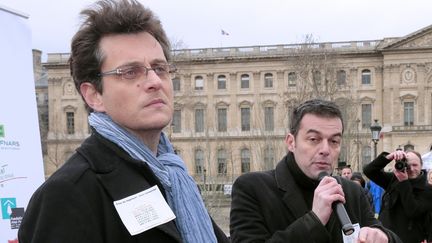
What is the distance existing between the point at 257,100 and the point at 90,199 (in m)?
52.9

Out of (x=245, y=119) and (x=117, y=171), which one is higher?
(x=117, y=171)

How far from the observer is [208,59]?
54.5 meters

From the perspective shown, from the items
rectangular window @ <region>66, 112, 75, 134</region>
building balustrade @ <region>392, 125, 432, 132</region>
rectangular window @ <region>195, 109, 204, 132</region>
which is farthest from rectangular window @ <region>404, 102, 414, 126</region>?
rectangular window @ <region>66, 112, 75, 134</region>

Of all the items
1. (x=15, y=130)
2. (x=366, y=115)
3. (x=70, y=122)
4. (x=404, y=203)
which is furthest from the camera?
(x=70, y=122)

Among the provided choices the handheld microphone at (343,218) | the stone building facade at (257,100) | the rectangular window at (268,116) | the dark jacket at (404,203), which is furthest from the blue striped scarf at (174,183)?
the rectangular window at (268,116)

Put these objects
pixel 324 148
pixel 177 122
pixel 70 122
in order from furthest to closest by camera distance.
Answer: pixel 70 122
pixel 177 122
pixel 324 148

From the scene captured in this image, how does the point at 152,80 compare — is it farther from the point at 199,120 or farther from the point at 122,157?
the point at 199,120

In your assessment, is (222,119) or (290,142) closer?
(290,142)

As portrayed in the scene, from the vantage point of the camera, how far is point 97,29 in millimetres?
1638

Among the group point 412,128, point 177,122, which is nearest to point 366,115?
point 412,128

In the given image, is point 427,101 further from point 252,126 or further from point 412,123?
point 252,126

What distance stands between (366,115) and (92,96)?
52.9m

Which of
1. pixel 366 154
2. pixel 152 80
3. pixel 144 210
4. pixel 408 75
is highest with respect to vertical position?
pixel 152 80

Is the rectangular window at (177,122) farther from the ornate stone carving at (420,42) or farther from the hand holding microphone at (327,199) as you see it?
the hand holding microphone at (327,199)
